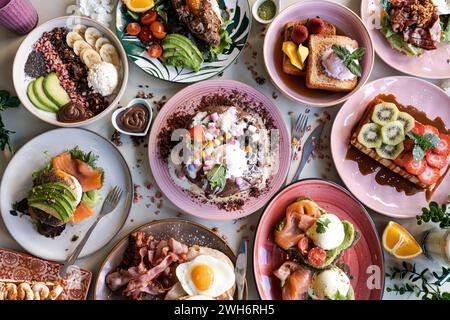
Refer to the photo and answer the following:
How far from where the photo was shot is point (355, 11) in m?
3.55

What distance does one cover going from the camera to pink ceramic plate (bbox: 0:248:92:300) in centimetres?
313

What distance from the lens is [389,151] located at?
3395 millimetres

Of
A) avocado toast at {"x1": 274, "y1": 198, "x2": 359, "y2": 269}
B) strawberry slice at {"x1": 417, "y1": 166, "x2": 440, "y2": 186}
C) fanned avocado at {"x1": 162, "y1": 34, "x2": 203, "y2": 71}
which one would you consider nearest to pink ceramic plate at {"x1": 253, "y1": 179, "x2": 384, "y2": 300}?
avocado toast at {"x1": 274, "y1": 198, "x2": 359, "y2": 269}

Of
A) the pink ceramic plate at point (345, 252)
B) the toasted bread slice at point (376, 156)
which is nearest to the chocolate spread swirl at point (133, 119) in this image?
the pink ceramic plate at point (345, 252)

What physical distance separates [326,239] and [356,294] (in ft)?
1.81

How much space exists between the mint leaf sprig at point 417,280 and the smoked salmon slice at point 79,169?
2.29m

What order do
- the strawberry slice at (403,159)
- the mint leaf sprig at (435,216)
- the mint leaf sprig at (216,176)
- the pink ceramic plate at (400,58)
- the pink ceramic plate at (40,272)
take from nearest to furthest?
the mint leaf sprig at (216,176), the pink ceramic plate at (40,272), the mint leaf sprig at (435,216), the strawberry slice at (403,159), the pink ceramic plate at (400,58)

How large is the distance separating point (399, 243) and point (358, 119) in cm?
97

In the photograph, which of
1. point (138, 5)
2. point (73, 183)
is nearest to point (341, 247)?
point (73, 183)

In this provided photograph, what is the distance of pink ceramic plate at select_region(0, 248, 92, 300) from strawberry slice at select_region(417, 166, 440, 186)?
2.49 m

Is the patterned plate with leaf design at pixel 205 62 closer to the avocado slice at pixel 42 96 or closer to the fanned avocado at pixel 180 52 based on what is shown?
the fanned avocado at pixel 180 52

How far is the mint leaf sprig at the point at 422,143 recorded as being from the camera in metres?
3.27

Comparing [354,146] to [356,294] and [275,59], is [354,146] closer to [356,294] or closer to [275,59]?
[275,59]

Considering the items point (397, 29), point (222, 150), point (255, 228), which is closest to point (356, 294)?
point (255, 228)
